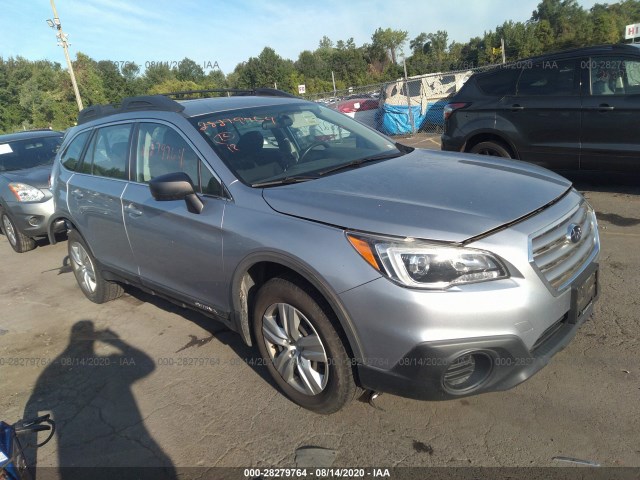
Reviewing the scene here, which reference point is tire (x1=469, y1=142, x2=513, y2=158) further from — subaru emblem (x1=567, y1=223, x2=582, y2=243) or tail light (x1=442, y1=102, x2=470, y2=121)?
subaru emblem (x1=567, y1=223, x2=582, y2=243)

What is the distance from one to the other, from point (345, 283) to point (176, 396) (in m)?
1.62

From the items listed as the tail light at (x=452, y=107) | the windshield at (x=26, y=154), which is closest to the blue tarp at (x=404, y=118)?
the tail light at (x=452, y=107)

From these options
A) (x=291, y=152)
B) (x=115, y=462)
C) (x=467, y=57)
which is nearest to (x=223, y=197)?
(x=291, y=152)

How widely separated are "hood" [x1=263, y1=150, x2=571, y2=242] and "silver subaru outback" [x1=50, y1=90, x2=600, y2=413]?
0.4 inches

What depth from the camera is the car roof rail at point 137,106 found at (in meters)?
3.58

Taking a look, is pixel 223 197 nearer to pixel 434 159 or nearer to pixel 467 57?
pixel 434 159

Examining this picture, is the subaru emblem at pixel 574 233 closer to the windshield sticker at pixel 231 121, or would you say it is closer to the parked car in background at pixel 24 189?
the windshield sticker at pixel 231 121

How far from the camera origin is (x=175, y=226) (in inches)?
130

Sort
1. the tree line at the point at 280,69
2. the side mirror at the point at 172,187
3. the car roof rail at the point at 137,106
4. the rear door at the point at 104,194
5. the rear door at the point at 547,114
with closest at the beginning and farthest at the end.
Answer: the side mirror at the point at 172,187, the car roof rail at the point at 137,106, the rear door at the point at 104,194, the rear door at the point at 547,114, the tree line at the point at 280,69

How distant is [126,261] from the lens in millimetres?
4039

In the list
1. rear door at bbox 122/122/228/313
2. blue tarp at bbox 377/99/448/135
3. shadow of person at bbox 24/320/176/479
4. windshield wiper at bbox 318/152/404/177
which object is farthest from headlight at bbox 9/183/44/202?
blue tarp at bbox 377/99/448/135

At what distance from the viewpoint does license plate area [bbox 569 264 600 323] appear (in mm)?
2443

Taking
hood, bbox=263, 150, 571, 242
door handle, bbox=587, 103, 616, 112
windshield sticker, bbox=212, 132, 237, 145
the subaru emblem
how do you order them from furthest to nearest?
door handle, bbox=587, 103, 616, 112
windshield sticker, bbox=212, 132, 237, 145
the subaru emblem
hood, bbox=263, 150, 571, 242

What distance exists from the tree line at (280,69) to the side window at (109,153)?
1293 inches
